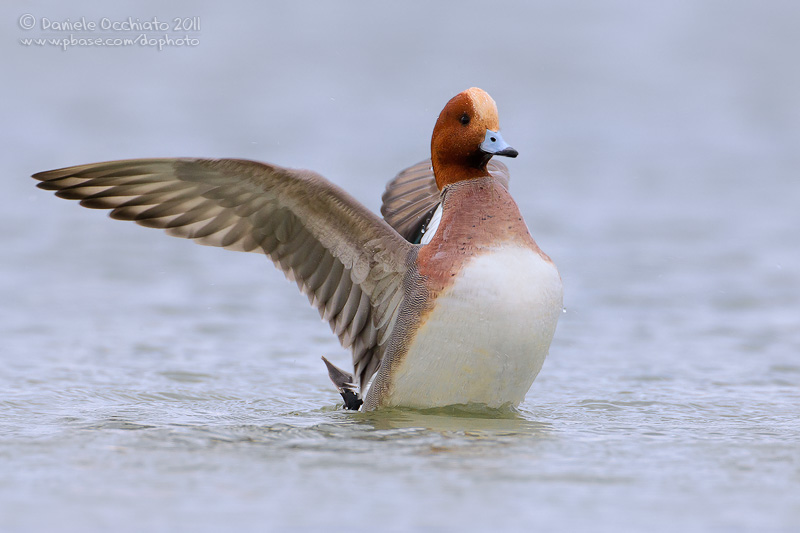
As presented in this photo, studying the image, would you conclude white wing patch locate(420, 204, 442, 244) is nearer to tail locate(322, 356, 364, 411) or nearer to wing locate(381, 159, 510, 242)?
wing locate(381, 159, 510, 242)

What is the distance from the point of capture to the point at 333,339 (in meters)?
7.75

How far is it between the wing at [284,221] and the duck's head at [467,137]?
528 millimetres

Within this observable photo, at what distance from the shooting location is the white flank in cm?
486

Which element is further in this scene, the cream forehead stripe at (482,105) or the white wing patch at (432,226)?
the white wing patch at (432,226)

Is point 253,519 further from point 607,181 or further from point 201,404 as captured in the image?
point 607,181

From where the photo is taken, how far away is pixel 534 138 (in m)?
14.6

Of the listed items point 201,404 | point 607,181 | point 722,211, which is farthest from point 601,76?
point 201,404

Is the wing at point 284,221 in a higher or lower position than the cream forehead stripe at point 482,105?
lower

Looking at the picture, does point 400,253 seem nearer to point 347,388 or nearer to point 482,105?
point 482,105

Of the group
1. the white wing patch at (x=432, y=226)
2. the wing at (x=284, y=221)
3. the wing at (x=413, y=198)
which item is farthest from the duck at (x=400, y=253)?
the wing at (x=413, y=198)

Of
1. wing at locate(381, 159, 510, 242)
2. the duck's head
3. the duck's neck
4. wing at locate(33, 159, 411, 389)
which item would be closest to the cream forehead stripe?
the duck's head

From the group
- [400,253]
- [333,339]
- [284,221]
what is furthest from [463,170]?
[333,339]

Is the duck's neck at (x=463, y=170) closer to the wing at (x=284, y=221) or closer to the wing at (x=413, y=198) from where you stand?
the wing at (x=284, y=221)

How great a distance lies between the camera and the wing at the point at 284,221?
511 cm
